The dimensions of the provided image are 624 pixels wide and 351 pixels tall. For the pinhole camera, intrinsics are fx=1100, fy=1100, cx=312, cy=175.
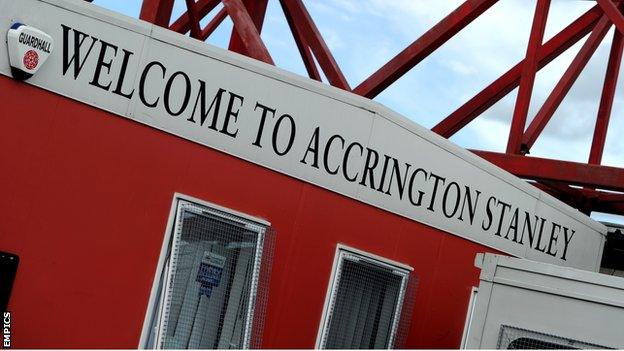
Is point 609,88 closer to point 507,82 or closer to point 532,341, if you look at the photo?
point 507,82

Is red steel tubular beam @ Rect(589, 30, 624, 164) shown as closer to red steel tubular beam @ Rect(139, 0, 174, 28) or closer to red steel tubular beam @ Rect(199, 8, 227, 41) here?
red steel tubular beam @ Rect(199, 8, 227, 41)

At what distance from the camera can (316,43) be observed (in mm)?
13906

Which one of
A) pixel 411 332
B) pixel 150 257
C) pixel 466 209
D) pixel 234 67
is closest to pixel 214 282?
pixel 150 257

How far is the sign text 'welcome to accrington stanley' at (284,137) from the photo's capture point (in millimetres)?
8523

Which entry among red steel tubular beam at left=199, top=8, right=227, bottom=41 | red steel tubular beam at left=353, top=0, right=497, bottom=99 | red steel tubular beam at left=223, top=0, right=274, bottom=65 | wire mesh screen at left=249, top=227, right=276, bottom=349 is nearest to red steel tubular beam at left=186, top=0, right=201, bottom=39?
red steel tubular beam at left=353, top=0, right=497, bottom=99

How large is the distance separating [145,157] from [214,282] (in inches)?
46.4

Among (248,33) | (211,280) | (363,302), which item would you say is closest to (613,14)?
(248,33)

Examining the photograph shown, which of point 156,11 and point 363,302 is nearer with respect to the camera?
point 363,302

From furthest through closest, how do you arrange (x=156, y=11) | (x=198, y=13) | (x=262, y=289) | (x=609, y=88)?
1. (x=609, y=88)
2. (x=198, y=13)
3. (x=156, y=11)
4. (x=262, y=289)

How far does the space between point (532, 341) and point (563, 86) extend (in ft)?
21.7

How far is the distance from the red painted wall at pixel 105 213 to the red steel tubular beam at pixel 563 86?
6.05 m

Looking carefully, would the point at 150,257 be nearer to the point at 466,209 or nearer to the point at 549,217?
the point at 466,209

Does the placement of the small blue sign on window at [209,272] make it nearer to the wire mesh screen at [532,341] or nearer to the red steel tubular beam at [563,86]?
the wire mesh screen at [532,341]

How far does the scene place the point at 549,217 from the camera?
12609 mm
